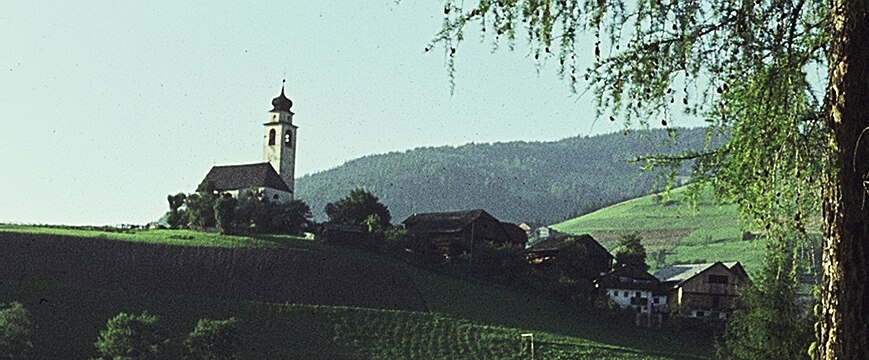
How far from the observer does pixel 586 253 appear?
88500 millimetres

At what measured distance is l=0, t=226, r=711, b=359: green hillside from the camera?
6144 cm

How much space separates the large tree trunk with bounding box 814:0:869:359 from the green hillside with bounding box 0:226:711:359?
179 ft

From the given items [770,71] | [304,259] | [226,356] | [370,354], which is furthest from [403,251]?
[770,71]

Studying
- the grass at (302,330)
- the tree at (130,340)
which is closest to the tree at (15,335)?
the grass at (302,330)

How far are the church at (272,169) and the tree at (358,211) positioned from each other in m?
13.0

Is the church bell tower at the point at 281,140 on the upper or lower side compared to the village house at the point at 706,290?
upper

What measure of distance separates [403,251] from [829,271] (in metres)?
83.3

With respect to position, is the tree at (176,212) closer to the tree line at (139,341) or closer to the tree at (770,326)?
the tree line at (139,341)

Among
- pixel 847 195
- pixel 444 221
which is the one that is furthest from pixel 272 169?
pixel 847 195

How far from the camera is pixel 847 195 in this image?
5.25 m

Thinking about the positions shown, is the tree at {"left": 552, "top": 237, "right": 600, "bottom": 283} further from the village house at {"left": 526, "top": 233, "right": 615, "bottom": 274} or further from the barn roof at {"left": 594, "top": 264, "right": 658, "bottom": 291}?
the village house at {"left": 526, "top": 233, "right": 615, "bottom": 274}

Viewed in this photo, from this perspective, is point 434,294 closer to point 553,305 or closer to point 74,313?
point 553,305

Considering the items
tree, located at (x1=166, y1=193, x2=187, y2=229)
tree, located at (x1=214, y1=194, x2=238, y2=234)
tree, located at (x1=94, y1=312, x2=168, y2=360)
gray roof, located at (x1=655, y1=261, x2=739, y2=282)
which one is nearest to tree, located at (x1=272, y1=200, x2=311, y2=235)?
tree, located at (x1=214, y1=194, x2=238, y2=234)

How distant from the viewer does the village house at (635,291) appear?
276ft
